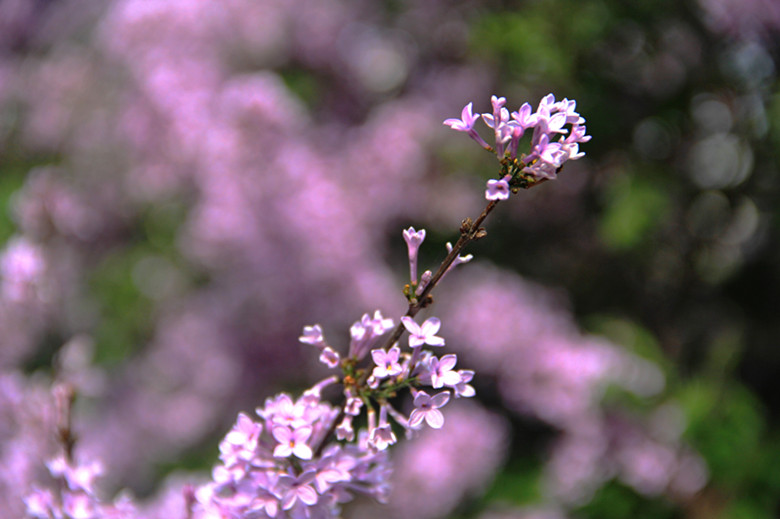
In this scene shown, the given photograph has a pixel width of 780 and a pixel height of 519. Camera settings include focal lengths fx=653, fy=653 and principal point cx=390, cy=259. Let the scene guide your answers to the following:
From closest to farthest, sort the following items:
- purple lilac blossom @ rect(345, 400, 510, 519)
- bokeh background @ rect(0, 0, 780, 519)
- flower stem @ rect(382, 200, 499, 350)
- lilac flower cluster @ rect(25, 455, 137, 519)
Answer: flower stem @ rect(382, 200, 499, 350) → lilac flower cluster @ rect(25, 455, 137, 519) → bokeh background @ rect(0, 0, 780, 519) → purple lilac blossom @ rect(345, 400, 510, 519)

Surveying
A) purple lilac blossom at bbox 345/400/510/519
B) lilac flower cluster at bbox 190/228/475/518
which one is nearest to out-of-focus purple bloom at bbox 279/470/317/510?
lilac flower cluster at bbox 190/228/475/518

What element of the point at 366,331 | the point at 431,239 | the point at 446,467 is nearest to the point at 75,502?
the point at 366,331

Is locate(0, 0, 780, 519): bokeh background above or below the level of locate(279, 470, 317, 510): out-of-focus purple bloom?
below

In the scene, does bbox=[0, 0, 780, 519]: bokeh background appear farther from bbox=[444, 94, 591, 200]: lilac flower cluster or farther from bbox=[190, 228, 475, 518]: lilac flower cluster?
bbox=[444, 94, 591, 200]: lilac flower cluster

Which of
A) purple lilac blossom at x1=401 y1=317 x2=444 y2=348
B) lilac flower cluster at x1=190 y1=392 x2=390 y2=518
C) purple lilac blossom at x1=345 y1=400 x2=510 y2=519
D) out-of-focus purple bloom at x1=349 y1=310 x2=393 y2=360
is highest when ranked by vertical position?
purple lilac blossom at x1=401 y1=317 x2=444 y2=348

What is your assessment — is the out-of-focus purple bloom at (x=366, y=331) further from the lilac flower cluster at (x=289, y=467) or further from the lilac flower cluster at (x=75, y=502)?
the lilac flower cluster at (x=75, y=502)

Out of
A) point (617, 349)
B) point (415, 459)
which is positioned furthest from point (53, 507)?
point (617, 349)

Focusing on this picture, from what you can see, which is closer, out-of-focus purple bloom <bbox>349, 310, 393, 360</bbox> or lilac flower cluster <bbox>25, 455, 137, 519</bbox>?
out-of-focus purple bloom <bbox>349, 310, 393, 360</bbox>

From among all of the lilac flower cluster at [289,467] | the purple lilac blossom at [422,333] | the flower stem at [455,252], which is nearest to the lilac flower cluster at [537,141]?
the flower stem at [455,252]

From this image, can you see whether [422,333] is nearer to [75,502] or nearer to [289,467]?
[289,467]
